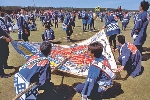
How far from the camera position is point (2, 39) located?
27.8 ft

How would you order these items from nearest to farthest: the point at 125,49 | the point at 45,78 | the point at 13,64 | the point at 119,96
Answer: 1. the point at 45,78
2. the point at 119,96
3. the point at 125,49
4. the point at 13,64

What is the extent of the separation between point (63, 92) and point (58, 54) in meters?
2.15

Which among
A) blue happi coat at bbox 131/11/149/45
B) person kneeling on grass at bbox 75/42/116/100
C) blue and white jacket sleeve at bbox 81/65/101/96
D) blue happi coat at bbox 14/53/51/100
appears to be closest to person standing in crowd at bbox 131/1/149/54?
blue happi coat at bbox 131/11/149/45

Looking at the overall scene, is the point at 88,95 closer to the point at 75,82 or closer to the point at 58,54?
the point at 75,82

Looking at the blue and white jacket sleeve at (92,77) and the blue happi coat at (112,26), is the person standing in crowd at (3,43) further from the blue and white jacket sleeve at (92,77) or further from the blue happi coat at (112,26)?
the blue happi coat at (112,26)

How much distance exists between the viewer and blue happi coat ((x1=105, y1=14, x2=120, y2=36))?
1187 cm

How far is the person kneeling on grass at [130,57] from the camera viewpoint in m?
7.43

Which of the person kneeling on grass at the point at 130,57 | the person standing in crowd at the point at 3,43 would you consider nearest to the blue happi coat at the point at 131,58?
the person kneeling on grass at the point at 130,57

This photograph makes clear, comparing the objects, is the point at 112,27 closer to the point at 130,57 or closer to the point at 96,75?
the point at 130,57

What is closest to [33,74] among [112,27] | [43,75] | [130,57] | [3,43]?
[43,75]

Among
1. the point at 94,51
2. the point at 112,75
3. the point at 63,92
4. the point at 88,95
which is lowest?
the point at 63,92

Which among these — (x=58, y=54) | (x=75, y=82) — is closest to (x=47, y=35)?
(x=58, y=54)

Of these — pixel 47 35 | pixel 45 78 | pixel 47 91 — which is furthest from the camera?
pixel 47 35

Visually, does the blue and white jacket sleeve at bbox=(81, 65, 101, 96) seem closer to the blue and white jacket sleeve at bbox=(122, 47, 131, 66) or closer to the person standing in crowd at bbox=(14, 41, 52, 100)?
the person standing in crowd at bbox=(14, 41, 52, 100)
